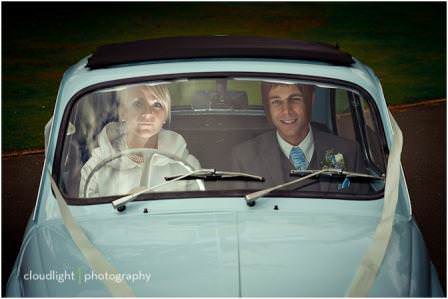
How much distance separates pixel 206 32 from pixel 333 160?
12.0 metres

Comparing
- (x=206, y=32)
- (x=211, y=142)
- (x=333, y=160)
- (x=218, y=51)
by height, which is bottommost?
(x=333, y=160)

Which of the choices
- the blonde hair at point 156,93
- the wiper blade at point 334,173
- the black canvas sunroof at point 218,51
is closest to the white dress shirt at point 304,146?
the wiper blade at point 334,173

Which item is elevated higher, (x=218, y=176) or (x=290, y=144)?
(x=290, y=144)

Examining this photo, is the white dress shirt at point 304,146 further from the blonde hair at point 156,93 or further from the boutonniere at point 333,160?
the blonde hair at point 156,93

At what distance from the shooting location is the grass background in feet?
45.1

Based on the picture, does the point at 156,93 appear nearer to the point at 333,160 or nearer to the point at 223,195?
the point at 223,195

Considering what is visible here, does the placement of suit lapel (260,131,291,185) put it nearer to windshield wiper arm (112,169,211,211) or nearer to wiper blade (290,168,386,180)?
wiper blade (290,168,386,180)

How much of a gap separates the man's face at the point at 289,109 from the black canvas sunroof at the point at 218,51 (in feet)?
0.89

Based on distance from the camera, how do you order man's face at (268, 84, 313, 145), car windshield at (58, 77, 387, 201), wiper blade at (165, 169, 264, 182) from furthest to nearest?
man's face at (268, 84, 313, 145), car windshield at (58, 77, 387, 201), wiper blade at (165, 169, 264, 182)

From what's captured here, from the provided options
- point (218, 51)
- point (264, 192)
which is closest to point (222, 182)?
point (264, 192)

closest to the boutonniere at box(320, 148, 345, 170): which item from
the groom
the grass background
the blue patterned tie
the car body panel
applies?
the groom

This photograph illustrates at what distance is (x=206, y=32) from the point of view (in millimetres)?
16781

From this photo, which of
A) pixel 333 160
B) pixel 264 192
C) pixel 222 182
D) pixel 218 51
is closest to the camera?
→ pixel 264 192

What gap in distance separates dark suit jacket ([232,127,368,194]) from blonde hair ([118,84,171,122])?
46 centimetres
